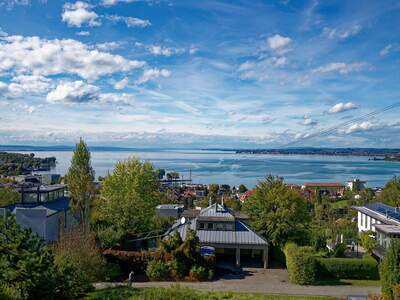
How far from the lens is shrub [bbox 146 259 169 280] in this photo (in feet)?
81.3

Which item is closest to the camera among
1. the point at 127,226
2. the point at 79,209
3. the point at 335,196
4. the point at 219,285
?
the point at 219,285

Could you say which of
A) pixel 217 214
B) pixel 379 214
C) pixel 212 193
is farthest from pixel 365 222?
pixel 212 193

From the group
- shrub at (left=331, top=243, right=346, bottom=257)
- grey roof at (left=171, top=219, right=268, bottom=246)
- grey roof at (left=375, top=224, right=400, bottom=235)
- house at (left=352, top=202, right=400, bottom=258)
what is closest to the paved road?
grey roof at (left=171, top=219, right=268, bottom=246)

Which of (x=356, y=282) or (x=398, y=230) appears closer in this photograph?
(x=356, y=282)

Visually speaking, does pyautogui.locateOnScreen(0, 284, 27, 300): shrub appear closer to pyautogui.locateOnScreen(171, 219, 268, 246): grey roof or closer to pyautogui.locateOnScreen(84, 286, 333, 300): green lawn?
pyautogui.locateOnScreen(84, 286, 333, 300): green lawn

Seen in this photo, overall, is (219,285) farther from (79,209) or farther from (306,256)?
(79,209)

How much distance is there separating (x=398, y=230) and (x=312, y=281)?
7.81 m

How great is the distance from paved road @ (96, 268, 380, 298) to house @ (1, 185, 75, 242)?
9181 millimetres

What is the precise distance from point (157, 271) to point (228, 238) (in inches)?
240

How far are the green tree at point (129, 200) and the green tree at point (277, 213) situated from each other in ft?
26.9

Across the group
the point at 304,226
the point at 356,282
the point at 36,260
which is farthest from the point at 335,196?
the point at 36,260

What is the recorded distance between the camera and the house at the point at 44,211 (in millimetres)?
30156

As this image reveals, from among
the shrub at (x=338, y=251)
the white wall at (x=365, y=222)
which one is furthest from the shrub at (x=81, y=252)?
the white wall at (x=365, y=222)

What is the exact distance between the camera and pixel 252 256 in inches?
1187
